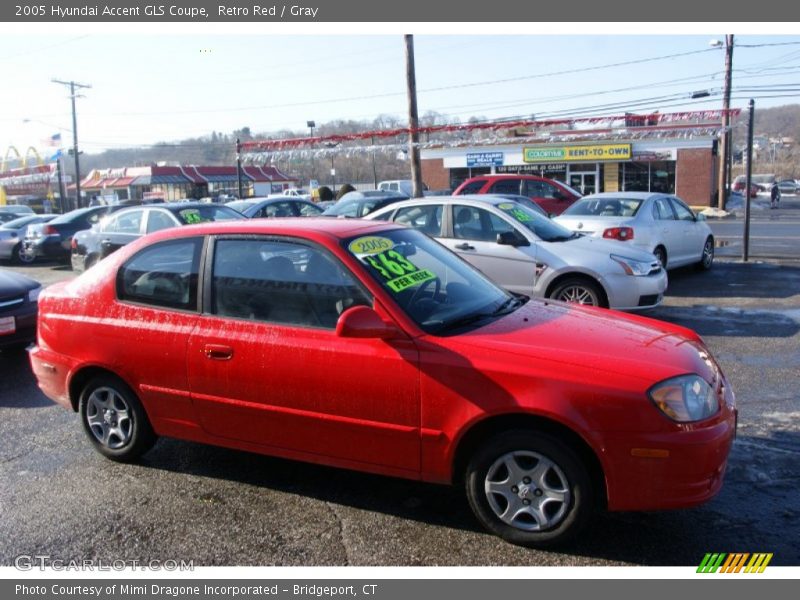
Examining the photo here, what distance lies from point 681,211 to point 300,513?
10.8m

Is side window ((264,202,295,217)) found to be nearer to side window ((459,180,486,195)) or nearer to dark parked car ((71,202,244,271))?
dark parked car ((71,202,244,271))

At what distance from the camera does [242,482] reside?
4.45 metres

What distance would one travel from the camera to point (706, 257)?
43.4 feet

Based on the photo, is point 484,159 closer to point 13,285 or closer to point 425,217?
point 425,217

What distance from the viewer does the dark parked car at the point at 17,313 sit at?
742cm

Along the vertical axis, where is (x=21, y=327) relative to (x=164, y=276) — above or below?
below

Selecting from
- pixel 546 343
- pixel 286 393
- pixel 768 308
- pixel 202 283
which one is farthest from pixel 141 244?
pixel 768 308

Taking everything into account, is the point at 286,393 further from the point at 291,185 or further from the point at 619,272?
the point at 291,185

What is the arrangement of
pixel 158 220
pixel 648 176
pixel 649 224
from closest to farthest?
pixel 649 224 < pixel 158 220 < pixel 648 176

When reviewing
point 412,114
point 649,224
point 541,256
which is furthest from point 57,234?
point 649,224

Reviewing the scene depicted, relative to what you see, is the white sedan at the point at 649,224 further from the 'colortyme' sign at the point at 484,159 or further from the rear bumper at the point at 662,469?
the 'colortyme' sign at the point at 484,159

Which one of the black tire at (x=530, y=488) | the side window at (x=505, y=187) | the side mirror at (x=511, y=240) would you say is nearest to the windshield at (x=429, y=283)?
the black tire at (x=530, y=488)

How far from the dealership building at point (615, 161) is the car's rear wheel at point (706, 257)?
80.4 feet

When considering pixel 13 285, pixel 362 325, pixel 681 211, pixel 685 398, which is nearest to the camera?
pixel 685 398
